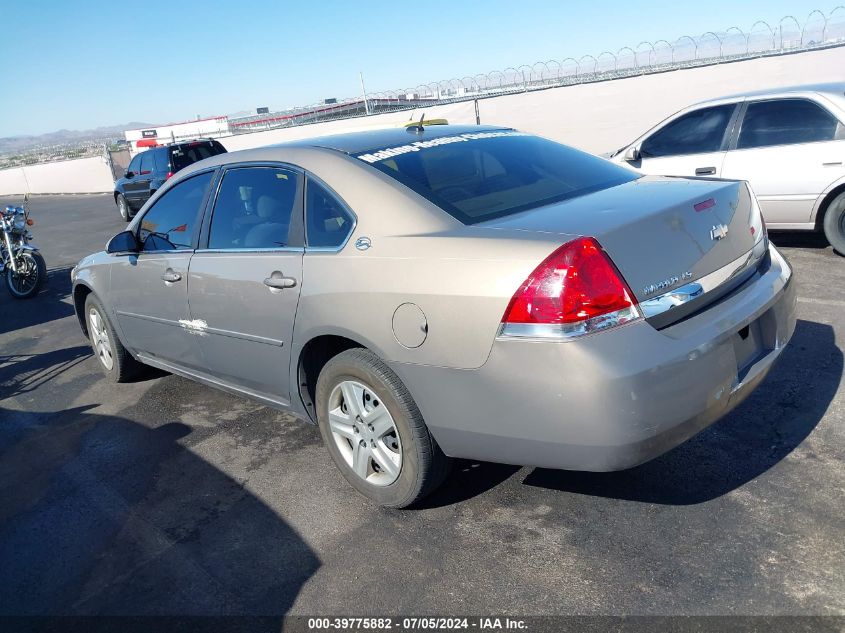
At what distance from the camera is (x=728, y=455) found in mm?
3506

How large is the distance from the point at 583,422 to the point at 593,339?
30cm

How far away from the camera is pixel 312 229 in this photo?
3545 mm

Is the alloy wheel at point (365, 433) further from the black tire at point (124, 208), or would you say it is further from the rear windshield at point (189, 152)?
the black tire at point (124, 208)

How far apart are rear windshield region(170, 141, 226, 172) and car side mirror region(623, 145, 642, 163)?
504 inches

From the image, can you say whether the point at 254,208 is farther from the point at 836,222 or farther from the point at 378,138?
the point at 836,222

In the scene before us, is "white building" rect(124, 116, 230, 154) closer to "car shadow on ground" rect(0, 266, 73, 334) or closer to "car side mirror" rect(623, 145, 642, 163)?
"car shadow on ground" rect(0, 266, 73, 334)

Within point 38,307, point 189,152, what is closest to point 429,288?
point 38,307

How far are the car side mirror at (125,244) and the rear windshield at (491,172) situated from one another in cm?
214

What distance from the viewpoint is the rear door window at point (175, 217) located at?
4440mm

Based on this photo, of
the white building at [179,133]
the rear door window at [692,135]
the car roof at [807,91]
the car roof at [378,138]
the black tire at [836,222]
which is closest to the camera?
the car roof at [378,138]

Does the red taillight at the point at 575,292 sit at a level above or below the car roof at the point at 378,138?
below

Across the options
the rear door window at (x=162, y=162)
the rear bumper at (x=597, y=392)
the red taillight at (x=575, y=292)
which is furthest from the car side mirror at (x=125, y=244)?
the rear door window at (x=162, y=162)

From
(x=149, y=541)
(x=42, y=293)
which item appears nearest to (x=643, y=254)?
(x=149, y=541)

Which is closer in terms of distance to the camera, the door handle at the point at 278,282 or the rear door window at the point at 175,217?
the door handle at the point at 278,282
